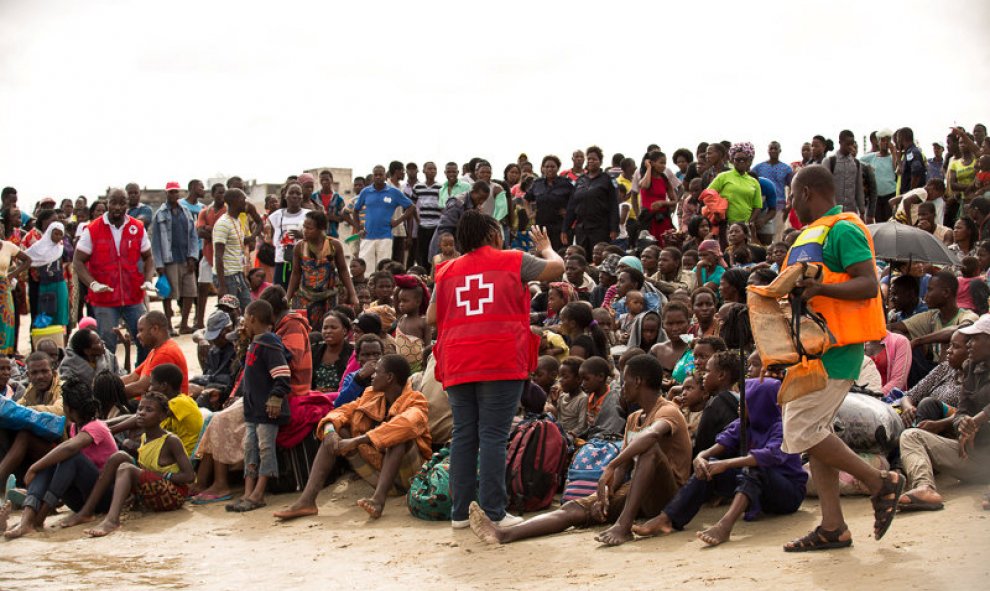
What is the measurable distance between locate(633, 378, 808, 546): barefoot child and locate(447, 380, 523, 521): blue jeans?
96 cm

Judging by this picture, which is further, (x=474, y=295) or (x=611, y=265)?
(x=611, y=265)

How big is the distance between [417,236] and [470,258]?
33.3 feet

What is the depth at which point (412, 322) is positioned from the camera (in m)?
10.5

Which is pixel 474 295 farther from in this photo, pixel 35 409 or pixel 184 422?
pixel 35 409

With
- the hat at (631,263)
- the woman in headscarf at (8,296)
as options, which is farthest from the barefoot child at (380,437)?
the woman in headscarf at (8,296)

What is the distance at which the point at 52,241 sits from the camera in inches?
601

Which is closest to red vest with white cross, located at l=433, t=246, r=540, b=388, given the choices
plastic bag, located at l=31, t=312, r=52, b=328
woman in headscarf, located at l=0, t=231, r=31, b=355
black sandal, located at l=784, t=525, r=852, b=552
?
black sandal, located at l=784, t=525, r=852, b=552

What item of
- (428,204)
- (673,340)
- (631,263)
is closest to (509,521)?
(673,340)

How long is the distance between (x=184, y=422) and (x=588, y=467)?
3.75 meters

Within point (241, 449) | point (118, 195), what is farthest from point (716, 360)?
point (118, 195)

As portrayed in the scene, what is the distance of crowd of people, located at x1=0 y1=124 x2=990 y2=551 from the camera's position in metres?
6.94

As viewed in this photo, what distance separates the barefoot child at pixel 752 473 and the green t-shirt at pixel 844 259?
1.04 m

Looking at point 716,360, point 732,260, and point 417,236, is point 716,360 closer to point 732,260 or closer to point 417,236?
point 732,260

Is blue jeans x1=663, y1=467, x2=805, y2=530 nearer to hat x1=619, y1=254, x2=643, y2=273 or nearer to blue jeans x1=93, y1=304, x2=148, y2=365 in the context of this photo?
hat x1=619, y1=254, x2=643, y2=273
